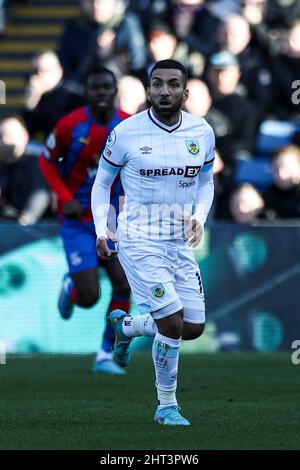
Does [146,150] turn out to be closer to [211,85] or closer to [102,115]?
[102,115]

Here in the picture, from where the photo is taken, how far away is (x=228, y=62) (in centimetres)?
1623

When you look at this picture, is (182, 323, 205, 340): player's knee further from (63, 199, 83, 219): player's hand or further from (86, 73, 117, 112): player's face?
(86, 73, 117, 112): player's face

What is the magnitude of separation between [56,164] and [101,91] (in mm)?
828

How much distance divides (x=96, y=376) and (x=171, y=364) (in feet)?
12.1

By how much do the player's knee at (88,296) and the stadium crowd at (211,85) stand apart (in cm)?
329

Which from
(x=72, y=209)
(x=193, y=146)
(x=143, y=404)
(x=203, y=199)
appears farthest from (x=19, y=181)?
(x=193, y=146)

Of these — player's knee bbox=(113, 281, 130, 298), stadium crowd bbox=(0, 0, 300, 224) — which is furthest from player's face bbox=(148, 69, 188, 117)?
stadium crowd bbox=(0, 0, 300, 224)

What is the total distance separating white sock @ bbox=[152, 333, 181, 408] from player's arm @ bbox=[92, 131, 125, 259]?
2.11 ft

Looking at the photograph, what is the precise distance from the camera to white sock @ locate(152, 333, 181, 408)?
8.49 m

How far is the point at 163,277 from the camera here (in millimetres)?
8547

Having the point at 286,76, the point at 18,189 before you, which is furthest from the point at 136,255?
the point at 286,76

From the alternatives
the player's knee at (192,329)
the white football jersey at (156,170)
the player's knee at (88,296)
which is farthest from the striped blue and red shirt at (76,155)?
the player's knee at (192,329)

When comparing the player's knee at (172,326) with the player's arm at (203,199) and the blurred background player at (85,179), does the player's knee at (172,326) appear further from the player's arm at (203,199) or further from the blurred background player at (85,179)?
the blurred background player at (85,179)

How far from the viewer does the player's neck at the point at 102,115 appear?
11789 millimetres
